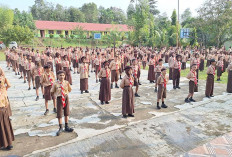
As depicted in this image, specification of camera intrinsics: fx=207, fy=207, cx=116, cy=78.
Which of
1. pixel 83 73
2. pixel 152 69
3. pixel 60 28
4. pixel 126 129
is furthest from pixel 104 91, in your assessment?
pixel 60 28

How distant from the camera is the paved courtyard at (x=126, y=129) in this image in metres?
4.45

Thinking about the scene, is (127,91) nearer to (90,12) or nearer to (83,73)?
(83,73)

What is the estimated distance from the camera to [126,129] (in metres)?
5.43

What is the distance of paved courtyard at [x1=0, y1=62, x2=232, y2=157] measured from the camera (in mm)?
4453

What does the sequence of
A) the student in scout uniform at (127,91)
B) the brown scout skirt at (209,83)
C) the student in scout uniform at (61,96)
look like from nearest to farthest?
the student in scout uniform at (61,96)
the student in scout uniform at (127,91)
the brown scout skirt at (209,83)

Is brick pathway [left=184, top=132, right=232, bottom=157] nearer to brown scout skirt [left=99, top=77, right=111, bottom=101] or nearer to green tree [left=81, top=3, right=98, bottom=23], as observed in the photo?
brown scout skirt [left=99, top=77, right=111, bottom=101]

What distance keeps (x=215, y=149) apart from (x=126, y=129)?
2.11m

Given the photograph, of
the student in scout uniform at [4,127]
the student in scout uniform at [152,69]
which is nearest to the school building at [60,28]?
the student in scout uniform at [152,69]

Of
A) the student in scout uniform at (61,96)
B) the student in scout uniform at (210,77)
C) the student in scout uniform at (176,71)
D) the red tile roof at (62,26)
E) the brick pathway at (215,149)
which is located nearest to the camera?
the brick pathway at (215,149)

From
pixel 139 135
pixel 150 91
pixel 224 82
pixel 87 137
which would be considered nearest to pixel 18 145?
pixel 87 137

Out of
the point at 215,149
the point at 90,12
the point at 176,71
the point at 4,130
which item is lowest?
the point at 215,149

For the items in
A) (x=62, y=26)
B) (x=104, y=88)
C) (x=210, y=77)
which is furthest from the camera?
(x=62, y=26)

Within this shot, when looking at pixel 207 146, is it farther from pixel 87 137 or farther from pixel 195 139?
pixel 87 137

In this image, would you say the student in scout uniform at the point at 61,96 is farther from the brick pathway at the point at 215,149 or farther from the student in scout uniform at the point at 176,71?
the student in scout uniform at the point at 176,71
